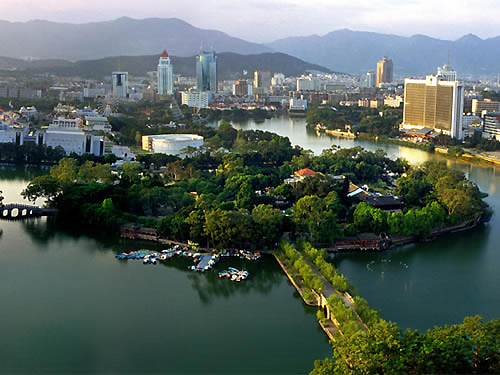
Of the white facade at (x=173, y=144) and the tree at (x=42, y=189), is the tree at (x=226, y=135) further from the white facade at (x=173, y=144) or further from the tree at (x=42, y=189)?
the tree at (x=42, y=189)

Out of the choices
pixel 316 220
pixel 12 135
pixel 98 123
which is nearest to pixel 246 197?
pixel 316 220

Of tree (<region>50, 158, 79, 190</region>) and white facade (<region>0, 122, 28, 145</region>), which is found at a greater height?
white facade (<region>0, 122, 28, 145</region>)

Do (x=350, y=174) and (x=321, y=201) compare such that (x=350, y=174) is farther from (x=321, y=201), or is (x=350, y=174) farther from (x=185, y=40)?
(x=185, y=40)

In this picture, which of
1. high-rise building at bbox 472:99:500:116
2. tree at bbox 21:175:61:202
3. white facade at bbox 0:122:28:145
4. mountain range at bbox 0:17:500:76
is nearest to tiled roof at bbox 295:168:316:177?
tree at bbox 21:175:61:202

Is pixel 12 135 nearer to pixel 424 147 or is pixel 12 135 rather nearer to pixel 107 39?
pixel 424 147

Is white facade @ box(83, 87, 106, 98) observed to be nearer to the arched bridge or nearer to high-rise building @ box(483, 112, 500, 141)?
high-rise building @ box(483, 112, 500, 141)

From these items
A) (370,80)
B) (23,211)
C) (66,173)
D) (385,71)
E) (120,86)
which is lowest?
(23,211)
